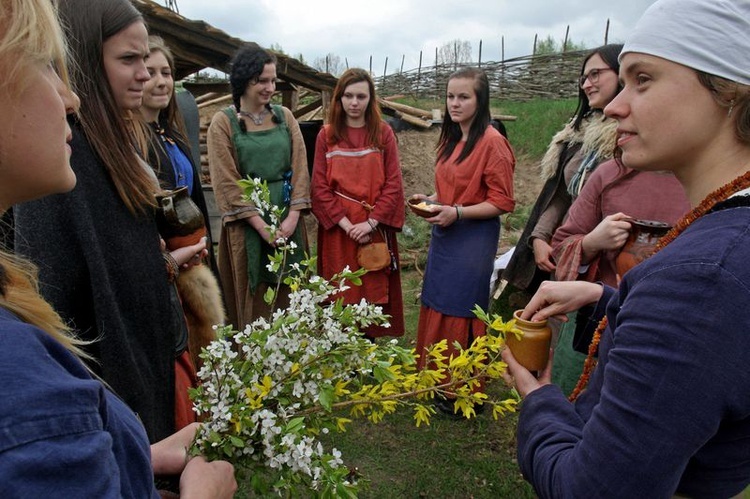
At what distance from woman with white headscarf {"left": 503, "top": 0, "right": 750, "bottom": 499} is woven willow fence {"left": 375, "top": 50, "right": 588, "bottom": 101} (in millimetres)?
18271

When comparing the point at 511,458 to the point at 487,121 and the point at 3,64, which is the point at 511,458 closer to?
the point at 487,121

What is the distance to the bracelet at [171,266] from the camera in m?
2.17

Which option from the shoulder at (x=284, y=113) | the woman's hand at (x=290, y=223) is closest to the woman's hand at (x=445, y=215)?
the woman's hand at (x=290, y=223)

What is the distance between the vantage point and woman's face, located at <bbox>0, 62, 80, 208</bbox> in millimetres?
804

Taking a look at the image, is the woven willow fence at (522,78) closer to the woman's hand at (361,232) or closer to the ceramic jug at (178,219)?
the woman's hand at (361,232)

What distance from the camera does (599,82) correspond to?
3113mm

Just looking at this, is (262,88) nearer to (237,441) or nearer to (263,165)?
(263,165)

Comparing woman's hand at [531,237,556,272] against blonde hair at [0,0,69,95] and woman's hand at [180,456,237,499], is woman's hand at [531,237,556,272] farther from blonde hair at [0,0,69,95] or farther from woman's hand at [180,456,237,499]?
blonde hair at [0,0,69,95]

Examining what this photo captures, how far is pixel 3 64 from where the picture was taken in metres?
0.76

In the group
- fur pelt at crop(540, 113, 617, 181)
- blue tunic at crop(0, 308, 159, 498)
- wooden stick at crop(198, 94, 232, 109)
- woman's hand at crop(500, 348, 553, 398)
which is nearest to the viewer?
blue tunic at crop(0, 308, 159, 498)

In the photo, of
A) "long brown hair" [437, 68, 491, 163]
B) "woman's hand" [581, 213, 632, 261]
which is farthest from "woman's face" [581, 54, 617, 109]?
"woman's hand" [581, 213, 632, 261]

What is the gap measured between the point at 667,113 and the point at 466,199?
2.62m

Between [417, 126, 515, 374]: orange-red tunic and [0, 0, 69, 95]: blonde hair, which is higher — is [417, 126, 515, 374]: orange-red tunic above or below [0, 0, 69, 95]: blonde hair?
below

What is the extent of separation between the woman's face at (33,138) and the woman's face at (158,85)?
255 centimetres
